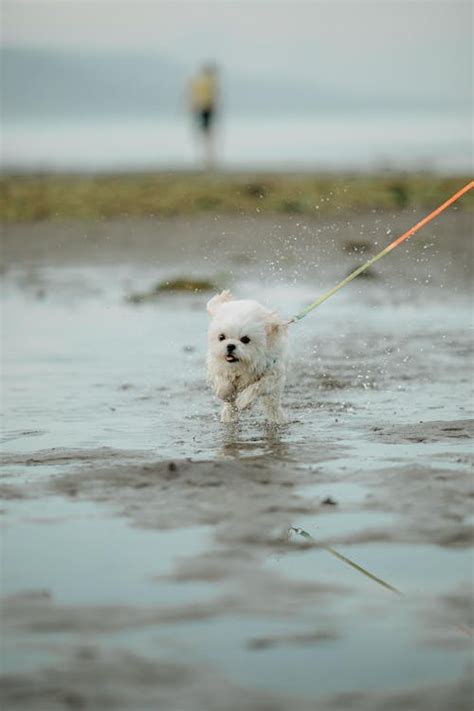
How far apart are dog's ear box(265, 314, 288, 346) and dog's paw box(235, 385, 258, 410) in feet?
1.13

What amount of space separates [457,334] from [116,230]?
32.5 ft

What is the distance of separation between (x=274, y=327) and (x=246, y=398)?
19.1 inches

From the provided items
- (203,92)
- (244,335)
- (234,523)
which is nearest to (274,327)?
(244,335)

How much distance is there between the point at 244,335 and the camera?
27.0ft

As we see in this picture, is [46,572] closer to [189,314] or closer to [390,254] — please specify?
[189,314]

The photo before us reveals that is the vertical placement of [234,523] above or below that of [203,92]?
below

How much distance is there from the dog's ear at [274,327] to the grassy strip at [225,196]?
12.5 metres

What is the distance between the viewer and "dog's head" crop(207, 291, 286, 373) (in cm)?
820

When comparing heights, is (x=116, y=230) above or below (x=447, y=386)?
above

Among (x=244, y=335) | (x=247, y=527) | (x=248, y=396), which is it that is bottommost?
(x=247, y=527)

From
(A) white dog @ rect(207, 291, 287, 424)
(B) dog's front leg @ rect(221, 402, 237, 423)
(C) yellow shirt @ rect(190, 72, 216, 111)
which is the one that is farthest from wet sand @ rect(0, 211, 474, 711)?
(C) yellow shirt @ rect(190, 72, 216, 111)

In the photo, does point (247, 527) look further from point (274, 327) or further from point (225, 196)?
point (225, 196)

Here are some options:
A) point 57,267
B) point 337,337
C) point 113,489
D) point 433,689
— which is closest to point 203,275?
point 57,267

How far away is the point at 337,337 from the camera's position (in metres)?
11.8
